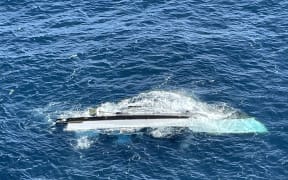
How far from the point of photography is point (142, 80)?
147500mm

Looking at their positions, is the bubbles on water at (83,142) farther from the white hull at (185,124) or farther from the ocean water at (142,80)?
the white hull at (185,124)

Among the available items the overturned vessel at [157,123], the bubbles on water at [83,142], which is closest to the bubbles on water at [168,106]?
the overturned vessel at [157,123]

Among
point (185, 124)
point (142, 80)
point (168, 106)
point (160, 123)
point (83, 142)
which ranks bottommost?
point (83, 142)

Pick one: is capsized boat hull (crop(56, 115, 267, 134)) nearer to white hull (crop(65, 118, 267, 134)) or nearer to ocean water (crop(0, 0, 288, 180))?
white hull (crop(65, 118, 267, 134))

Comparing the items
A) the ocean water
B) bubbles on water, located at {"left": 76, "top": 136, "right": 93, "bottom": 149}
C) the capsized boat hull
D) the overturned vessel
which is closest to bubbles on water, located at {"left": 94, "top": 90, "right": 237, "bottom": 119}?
the ocean water

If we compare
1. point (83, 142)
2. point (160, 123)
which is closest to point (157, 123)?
point (160, 123)

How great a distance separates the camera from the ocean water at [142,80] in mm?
121625

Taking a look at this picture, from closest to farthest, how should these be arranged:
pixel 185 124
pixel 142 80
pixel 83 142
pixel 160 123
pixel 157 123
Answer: pixel 83 142, pixel 185 124, pixel 157 123, pixel 160 123, pixel 142 80

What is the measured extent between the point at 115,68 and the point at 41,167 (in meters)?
41.0

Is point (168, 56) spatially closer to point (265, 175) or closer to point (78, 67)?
point (78, 67)

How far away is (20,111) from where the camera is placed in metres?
139

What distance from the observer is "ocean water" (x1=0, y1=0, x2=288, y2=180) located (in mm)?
121625

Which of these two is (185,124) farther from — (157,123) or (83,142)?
(83,142)

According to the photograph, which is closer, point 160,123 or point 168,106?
point 160,123
